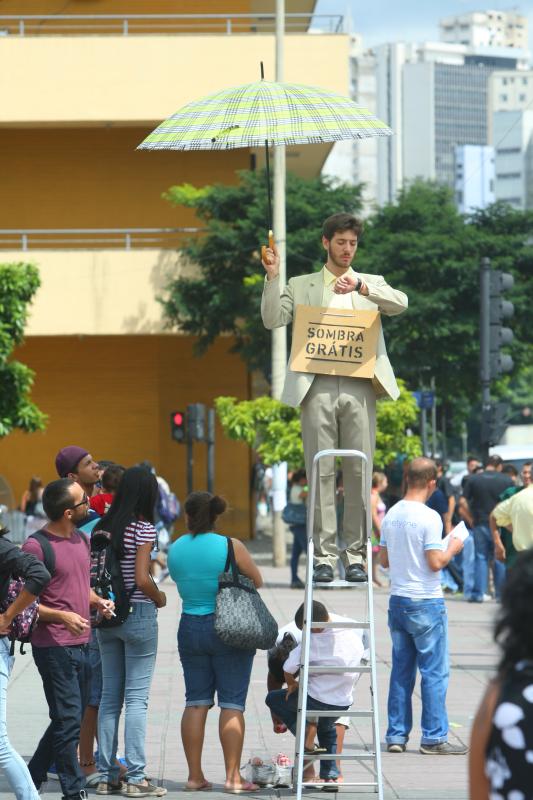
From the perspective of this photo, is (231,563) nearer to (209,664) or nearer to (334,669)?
(209,664)

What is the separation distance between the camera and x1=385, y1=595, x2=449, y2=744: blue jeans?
9.76 metres

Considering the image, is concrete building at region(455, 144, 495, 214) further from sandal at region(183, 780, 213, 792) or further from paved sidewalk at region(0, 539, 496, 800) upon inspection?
sandal at region(183, 780, 213, 792)

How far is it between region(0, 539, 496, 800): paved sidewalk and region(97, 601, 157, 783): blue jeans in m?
0.34

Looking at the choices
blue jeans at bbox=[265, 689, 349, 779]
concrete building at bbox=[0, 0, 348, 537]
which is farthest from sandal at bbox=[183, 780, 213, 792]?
concrete building at bbox=[0, 0, 348, 537]

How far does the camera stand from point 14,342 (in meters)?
26.8

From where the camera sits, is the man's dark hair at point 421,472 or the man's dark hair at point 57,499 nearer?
the man's dark hair at point 57,499

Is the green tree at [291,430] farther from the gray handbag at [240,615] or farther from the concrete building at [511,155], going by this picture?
the concrete building at [511,155]

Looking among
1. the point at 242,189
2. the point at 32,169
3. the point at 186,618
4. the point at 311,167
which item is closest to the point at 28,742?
the point at 186,618

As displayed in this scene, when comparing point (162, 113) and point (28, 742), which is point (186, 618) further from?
point (162, 113)

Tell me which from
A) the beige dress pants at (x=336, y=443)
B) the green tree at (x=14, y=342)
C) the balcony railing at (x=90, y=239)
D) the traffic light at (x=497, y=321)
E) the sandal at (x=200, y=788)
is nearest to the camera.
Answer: the beige dress pants at (x=336, y=443)

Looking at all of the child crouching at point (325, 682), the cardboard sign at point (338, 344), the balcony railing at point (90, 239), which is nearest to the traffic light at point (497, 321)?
the child crouching at point (325, 682)

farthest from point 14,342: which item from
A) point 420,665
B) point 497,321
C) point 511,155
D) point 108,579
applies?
point 511,155

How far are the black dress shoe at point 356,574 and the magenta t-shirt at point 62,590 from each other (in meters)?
1.40

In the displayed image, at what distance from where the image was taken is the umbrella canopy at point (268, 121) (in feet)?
26.0
